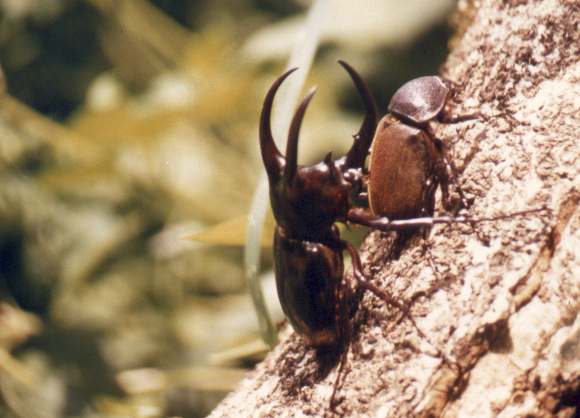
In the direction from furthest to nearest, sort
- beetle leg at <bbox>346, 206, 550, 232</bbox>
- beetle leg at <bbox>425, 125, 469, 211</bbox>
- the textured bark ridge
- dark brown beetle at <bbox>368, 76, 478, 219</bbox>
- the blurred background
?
the blurred background → dark brown beetle at <bbox>368, 76, 478, 219</bbox> → beetle leg at <bbox>425, 125, 469, 211</bbox> → beetle leg at <bbox>346, 206, 550, 232</bbox> → the textured bark ridge

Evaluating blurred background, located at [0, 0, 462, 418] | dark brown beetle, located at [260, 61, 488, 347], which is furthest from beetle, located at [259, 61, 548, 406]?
blurred background, located at [0, 0, 462, 418]

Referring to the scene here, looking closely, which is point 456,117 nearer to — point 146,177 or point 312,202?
point 312,202

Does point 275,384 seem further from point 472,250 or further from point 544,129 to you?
point 544,129

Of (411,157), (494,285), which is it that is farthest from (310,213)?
(494,285)

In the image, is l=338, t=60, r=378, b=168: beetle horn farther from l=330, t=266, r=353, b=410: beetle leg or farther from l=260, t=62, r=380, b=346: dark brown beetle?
l=330, t=266, r=353, b=410: beetle leg

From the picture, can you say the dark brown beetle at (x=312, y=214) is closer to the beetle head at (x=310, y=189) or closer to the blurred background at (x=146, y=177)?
the beetle head at (x=310, y=189)

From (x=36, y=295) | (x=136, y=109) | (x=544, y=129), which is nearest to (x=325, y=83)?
(x=136, y=109)

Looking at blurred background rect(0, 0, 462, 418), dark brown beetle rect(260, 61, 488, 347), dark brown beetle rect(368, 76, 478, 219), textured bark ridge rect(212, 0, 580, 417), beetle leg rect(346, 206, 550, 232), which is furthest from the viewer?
blurred background rect(0, 0, 462, 418)
